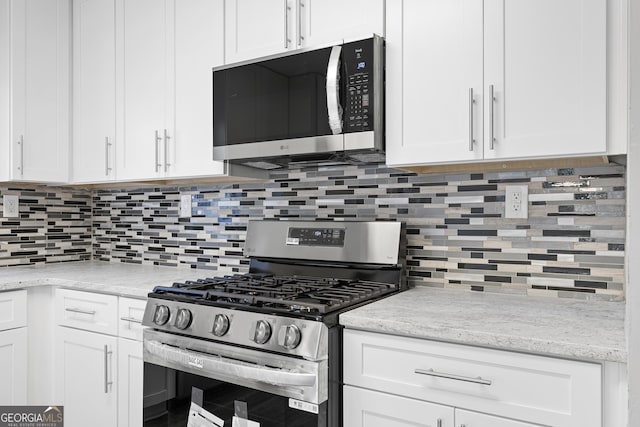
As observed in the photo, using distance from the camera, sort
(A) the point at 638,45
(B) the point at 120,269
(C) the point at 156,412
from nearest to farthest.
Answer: (A) the point at 638,45 → (C) the point at 156,412 → (B) the point at 120,269

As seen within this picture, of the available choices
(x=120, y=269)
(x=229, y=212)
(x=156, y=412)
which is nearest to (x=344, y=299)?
(x=156, y=412)

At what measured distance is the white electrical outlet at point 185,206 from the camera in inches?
106

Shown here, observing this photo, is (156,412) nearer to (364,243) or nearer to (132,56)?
(364,243)

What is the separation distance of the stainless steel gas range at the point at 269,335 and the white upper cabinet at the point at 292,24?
0.76 meters

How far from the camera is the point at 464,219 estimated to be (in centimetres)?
193

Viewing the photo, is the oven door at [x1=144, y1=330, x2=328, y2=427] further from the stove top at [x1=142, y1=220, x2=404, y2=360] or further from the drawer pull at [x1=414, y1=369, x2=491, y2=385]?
the drawer pull at [x1=414, y1=369, x2=491, y2=385]

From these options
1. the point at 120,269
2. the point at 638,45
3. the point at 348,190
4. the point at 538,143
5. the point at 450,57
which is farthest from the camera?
the point at 120,269

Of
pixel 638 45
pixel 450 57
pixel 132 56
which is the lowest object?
pixel 638 45

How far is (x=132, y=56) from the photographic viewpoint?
245cm

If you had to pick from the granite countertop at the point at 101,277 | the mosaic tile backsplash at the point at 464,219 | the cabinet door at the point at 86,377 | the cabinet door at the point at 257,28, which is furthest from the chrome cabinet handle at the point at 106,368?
the cabinet door at the point at 257,28

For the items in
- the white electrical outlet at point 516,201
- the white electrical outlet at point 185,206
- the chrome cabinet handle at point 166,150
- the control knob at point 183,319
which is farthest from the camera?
the white electrical outlet at point 185,206

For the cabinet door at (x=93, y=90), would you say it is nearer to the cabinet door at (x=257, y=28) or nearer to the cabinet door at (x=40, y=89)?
the cabinet door at (x=40, y=89)

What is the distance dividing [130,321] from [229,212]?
2.51 feet

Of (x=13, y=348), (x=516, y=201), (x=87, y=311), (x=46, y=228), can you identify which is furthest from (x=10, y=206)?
(x=516, y=201)
